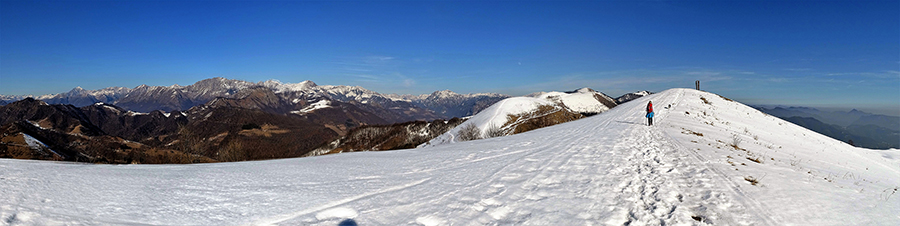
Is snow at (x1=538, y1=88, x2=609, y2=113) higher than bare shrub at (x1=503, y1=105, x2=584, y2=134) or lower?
higher

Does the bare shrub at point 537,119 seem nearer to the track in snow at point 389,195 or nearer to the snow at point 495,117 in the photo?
the snow at point 495,117

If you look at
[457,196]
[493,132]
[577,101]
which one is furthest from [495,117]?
[457,196]

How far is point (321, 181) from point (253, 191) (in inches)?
66.5

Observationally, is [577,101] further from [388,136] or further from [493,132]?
[493,132]

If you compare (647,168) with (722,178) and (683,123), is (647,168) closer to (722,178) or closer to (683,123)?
(722,178)

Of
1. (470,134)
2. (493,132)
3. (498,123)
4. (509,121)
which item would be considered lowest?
(470,134)

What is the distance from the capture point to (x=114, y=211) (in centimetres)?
618

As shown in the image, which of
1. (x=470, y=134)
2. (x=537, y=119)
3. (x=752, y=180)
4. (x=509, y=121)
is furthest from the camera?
(x=509, y=121)

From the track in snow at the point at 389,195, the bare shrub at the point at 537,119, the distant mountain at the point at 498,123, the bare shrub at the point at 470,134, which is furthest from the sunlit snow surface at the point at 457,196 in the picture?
the bare shrub at the point at 537,119

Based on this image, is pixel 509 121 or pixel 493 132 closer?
pixel 493 132

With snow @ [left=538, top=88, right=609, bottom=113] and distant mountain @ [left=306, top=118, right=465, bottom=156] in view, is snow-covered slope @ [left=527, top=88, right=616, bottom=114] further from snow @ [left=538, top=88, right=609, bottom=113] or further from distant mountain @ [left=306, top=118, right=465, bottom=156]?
distant mountain @ [left=306, top=118, right=465, bottom=156]

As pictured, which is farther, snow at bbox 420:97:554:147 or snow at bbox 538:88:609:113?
snow at bbox 538:88:609:113

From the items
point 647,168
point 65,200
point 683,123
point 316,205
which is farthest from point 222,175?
point 683,123

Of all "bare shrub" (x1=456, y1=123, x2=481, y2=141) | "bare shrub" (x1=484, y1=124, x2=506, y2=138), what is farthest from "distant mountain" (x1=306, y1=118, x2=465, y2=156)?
"bare shrub" (x1=484, y1=124, x2=506, y2=138)
